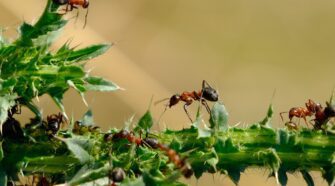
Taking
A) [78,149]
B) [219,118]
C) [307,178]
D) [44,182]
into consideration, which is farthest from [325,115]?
[44,182]

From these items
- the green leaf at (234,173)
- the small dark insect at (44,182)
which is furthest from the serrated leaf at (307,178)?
the small dark insect at (44,182)

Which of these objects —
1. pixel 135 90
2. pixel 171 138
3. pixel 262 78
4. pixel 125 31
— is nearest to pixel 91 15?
pixel 125 31

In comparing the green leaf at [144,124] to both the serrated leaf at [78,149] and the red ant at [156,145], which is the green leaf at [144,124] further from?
the serrated leaf at [78,149]

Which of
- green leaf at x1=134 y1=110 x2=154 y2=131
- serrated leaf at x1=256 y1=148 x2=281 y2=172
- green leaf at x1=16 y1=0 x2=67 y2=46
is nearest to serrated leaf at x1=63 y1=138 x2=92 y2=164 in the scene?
green leaf at x1=134 y1=110 x2=154 y2=131

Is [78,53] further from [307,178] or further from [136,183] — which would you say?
[307,178]

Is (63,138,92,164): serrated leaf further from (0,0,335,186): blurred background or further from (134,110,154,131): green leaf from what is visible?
(0,0,335,186): blurred background
